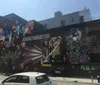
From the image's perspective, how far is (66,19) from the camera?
5206 centimetres

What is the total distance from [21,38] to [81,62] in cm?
1561

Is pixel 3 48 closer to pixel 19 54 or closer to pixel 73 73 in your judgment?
pixel 19 54

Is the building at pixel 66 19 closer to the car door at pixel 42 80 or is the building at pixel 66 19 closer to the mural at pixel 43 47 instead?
the mural at pixel 43 47

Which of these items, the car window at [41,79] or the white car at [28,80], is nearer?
the white car at [28,80]

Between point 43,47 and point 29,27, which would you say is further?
point 29,27

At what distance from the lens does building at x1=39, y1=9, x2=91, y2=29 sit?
49800mm

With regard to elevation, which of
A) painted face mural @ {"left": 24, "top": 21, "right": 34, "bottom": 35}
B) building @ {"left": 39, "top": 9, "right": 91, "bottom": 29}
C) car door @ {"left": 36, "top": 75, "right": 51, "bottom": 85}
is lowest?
car door @ {"left": 36, "top": 75, "right": 51, "bottom": 85}

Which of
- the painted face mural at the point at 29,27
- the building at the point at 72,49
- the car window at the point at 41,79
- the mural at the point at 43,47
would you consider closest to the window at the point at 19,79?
the car window at the point at 41,79

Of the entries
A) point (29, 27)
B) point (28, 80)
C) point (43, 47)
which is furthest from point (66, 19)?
point (28, 80)

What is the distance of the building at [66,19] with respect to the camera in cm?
4980

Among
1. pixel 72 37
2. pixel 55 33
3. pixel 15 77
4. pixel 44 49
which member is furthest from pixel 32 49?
pixel 15 77

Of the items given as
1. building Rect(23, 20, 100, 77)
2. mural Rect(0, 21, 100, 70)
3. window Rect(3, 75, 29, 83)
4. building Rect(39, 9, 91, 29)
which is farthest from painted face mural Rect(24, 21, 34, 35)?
window Rect(3, 75, 29, 83)

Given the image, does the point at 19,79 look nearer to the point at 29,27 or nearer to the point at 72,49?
the point at 72,49

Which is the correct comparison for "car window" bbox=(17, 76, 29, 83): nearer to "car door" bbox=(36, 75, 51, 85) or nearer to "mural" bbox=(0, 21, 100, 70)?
"car door" bbox=(36, 75, 51, 85)
